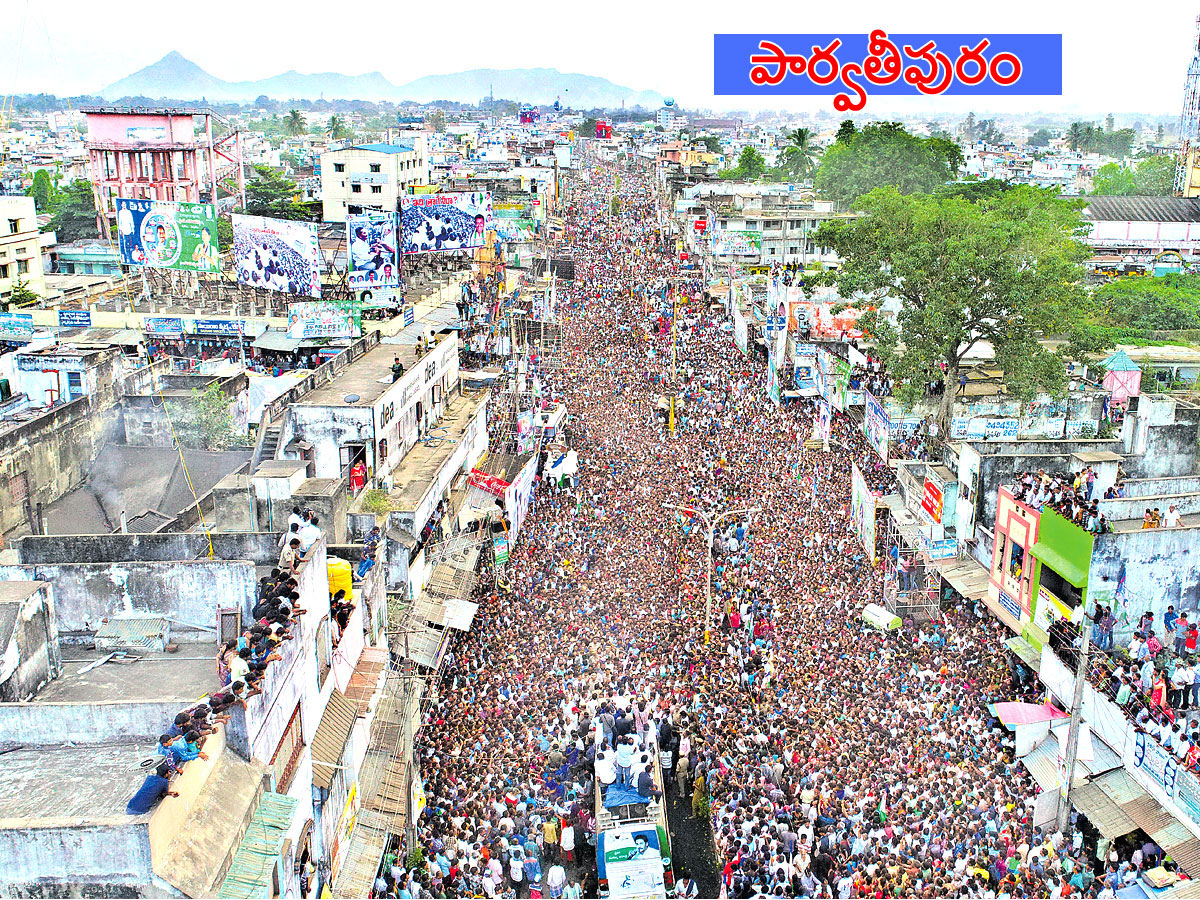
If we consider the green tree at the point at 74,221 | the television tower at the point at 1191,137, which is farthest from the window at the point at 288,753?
the television tower at the point at 1191,137

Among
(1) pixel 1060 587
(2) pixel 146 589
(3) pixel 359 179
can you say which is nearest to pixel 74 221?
(3) pixel 359 179

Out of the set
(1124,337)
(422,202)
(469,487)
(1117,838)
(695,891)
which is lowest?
(695,891)

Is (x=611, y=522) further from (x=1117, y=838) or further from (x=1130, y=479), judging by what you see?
(x=1117, y=838)

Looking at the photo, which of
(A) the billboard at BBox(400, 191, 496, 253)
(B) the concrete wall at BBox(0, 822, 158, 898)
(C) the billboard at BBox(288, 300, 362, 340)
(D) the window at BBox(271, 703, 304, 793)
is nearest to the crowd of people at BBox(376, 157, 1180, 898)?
(D) the window at BBox(271, 703, 304, 793)

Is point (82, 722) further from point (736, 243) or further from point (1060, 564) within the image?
point (736, 243)

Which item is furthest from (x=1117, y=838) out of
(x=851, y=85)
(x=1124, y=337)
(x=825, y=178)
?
(x=825, y=178)

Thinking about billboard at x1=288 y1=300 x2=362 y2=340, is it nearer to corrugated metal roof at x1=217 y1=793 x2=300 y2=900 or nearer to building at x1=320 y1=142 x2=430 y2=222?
corrugated metal roof at x1=217 y1=793 x2=300 y2=900
